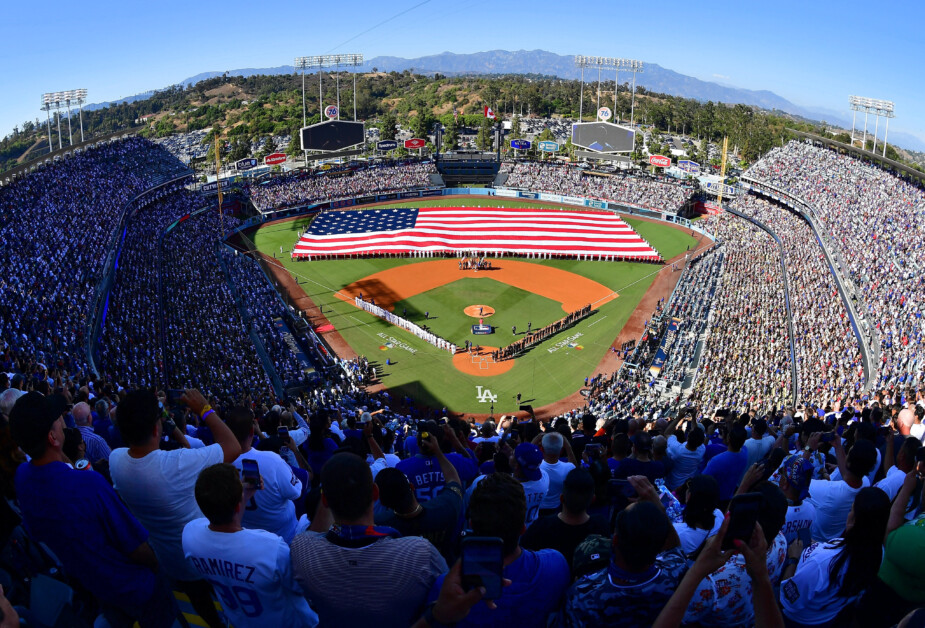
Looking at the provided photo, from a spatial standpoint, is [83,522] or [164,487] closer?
[83,522]

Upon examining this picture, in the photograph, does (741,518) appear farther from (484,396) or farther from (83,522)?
(484,396)

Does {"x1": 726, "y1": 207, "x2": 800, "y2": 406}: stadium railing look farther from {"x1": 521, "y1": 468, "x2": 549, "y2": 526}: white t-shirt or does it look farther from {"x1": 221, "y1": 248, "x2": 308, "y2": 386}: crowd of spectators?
{"x1": 521, "y1": 468, "x2": 549, "y2": 526}: white t-shirt

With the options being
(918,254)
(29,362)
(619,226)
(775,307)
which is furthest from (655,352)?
(29,362)

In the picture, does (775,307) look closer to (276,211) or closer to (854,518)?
(854,518)

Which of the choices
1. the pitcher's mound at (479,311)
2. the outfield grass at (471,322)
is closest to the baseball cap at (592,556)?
the outfield grass at (471,322)

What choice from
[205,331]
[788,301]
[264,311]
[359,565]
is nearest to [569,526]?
[359,565]

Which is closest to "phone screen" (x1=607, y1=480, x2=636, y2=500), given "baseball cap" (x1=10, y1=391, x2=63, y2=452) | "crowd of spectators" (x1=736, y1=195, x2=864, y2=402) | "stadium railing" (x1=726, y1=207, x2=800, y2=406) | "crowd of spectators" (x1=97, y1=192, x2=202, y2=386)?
"baseball cap" (x1=10, y1=391, x2=63, y2=452)
